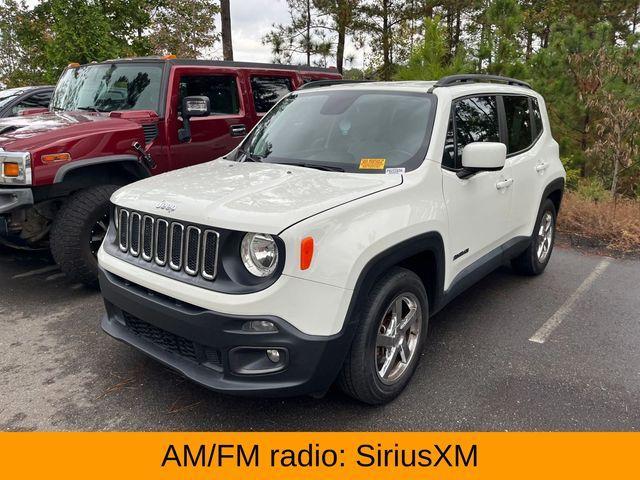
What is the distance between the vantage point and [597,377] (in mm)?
3334

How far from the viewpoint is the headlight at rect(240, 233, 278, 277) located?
2.44 m

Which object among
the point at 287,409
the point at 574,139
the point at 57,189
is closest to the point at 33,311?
the point at 57,189

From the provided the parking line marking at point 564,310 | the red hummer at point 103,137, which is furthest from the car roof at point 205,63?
the parking line marking at point 564,310

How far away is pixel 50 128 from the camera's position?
4.48 m

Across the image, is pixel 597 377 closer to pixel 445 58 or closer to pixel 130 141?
pixel 130 141

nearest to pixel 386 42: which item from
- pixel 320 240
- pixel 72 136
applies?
pixel 72 136

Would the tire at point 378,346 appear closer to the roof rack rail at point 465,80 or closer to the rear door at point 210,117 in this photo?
the roof rack rail at point 465,80

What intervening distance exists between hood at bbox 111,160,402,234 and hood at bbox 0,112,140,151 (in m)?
1.51

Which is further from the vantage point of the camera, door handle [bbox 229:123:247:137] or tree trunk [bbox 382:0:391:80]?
tree trunk [bbox 382:0:391:80]

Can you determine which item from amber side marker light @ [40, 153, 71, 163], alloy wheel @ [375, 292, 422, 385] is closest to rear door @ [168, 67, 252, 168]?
amber side marker light @ [40, 153, 71, 163]

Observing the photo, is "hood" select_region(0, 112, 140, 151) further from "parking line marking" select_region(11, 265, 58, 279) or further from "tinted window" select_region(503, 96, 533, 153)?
"tinted window" select_region(503, 96, 533, 153)

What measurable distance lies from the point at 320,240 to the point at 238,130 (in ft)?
12.5

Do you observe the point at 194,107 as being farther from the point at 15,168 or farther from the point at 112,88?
the point at 15,168

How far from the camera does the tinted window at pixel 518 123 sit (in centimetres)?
432
